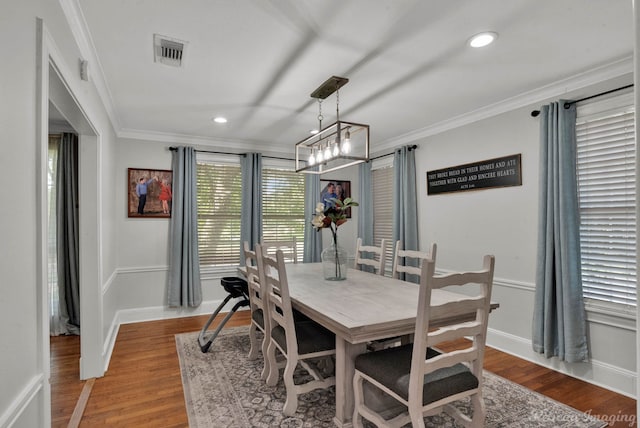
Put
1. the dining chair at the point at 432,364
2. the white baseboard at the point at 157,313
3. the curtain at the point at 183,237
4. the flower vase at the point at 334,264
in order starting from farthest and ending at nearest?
the curtain at the point at 183,237 < the white baseboard at the point at 157,313 < the flower vase at the point at 334,264 < the dining chair at the point at 432,364

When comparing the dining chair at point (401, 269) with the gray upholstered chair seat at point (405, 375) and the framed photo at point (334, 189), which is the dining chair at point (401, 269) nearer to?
the gray upholstered chair seat at point (405, 375)

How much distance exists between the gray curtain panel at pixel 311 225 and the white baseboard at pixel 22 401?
396 cm

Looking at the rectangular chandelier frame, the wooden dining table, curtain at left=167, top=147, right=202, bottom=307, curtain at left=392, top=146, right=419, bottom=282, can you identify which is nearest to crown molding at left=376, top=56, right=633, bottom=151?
curtain at left=392, top=146, right=419, bottom=282

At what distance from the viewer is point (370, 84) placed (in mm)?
2840

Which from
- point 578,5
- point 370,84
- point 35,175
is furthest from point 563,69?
point 35,175

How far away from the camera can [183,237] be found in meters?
4.37

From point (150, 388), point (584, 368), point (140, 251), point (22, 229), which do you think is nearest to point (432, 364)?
point (22, 229)

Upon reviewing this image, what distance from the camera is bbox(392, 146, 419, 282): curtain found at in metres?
4.36

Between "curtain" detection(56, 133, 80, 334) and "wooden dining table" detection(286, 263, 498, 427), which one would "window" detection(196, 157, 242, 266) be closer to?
"curtain" detection(56, 133, 80, 334)

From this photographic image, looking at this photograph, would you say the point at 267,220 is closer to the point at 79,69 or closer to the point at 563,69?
the point at 79,69

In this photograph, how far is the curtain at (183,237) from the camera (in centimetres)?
434

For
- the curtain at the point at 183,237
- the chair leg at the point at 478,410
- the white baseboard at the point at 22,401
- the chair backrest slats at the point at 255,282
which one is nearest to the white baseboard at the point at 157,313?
the curtain at the point at 183,237

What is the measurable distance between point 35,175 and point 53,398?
2.05 meters

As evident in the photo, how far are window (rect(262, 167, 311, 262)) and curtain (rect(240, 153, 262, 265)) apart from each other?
0.77ft
